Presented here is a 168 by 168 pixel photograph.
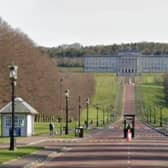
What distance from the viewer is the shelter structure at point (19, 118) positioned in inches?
2530

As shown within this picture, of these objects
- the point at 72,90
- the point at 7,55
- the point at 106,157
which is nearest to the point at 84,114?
the point at 72,90

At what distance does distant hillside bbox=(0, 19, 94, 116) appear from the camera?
9519 cm

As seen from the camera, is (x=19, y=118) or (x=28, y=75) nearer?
(x=19, y=118)

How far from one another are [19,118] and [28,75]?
4312cm

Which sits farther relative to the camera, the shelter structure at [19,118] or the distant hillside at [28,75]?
the distant hillside at [28,75]

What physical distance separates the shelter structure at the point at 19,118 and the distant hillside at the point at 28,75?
25.0 m

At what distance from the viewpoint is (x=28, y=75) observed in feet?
355

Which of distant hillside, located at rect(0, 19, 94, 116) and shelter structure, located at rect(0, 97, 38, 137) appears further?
distant hillside, located at rect(0, 19, 94, 116)

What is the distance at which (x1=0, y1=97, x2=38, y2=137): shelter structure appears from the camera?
64250 millimetres

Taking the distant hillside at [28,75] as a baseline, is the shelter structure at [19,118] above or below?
below

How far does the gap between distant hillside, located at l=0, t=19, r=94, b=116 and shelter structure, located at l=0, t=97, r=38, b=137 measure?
81.9 ft

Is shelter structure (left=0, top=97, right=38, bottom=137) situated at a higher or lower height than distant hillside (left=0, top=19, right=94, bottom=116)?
lower

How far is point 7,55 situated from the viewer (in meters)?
96.2

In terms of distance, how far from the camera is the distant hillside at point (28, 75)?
9519cm
